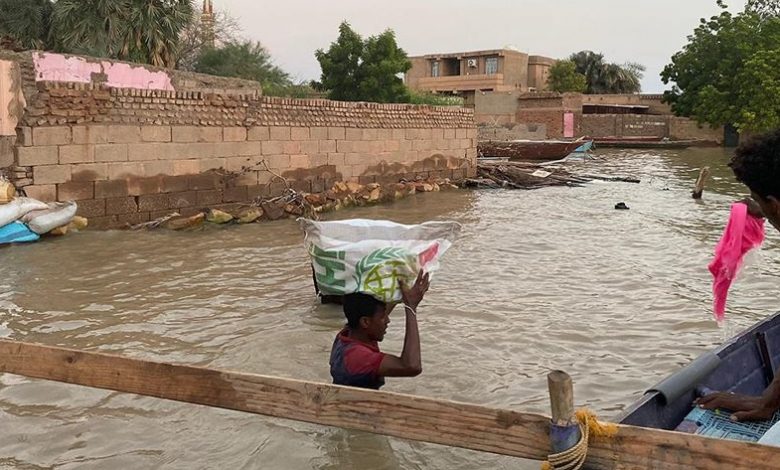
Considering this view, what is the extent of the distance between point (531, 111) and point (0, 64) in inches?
1435

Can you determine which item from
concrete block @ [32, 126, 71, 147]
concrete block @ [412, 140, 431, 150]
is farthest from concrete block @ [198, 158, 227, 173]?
concrete block @ [412, 140, 431, 150]

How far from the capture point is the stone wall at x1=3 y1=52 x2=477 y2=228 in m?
11.2

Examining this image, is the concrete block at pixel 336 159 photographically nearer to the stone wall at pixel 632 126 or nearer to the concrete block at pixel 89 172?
the concrete block at pixel 89 172

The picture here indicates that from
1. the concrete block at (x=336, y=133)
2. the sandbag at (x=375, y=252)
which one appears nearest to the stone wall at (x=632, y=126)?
the concrete block at (x=336, y=133)

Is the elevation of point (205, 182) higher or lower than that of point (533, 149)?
lower

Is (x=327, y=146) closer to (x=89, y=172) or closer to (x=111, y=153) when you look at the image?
(x=111, y=153)

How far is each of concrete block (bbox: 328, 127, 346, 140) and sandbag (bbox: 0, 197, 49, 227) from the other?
7322 millimetres

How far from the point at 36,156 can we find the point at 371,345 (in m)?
9.21

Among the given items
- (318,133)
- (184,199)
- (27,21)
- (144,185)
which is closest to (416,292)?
(144,185)

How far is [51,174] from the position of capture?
11.1m

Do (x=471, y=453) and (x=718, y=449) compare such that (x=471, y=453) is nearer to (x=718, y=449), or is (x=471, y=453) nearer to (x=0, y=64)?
(x=718, y=449)

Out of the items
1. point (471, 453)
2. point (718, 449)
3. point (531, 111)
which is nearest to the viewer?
point (718, 449)

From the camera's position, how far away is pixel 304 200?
14844 millimetres

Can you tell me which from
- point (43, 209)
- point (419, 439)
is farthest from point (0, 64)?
point (419, 439)
